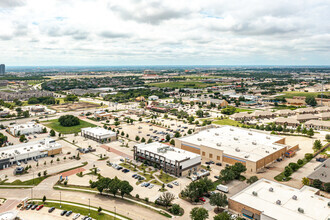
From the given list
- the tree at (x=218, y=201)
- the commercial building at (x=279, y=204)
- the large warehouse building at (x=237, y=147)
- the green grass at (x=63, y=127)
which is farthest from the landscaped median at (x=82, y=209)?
the green grass at (x=63, y=127)

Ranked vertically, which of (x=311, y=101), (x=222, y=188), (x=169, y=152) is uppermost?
(x=311, y=101)

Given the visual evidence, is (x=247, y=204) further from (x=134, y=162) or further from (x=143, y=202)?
(x=134, y=162)

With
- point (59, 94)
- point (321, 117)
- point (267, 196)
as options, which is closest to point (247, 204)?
point (267, 196)

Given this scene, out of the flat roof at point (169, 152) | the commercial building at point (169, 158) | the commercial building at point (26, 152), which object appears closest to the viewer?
the commercial building at point (169, 158)

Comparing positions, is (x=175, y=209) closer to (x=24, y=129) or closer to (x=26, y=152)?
(x=26, y=152)

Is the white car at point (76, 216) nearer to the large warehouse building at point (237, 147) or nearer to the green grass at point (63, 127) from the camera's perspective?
the large warehouse building at point (237, 147)

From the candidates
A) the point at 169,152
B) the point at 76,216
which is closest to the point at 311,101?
the point at 169,152
